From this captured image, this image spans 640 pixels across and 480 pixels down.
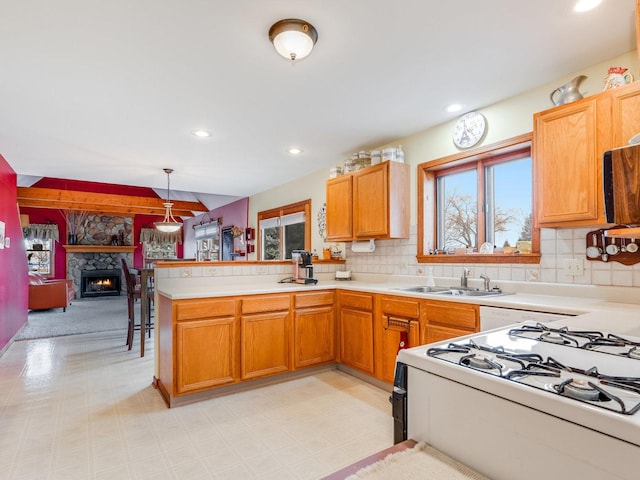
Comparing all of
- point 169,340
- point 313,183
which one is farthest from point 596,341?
point 313,183

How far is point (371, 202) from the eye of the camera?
364 cm

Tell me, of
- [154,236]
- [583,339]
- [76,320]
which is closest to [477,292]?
[583,339]

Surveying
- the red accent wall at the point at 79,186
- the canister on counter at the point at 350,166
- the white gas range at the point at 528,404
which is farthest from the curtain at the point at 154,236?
the white gas range at the point at 528,404

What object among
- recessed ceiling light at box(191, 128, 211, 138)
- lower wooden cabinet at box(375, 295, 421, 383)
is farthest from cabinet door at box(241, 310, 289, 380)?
recessed ceiling light at box(191, 128, 211, 138)

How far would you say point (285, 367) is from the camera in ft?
Result: 10.5

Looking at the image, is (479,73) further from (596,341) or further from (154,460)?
(154,460)

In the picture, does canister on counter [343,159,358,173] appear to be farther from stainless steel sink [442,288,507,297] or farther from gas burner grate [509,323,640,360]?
gas burner grate [509,323,640,360]

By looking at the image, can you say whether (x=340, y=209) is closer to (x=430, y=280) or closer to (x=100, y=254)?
(x=430, y=280)

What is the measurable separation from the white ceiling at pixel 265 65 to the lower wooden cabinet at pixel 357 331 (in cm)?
170

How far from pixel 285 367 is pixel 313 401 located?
1.61ft

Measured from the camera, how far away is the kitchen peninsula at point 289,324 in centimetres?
253

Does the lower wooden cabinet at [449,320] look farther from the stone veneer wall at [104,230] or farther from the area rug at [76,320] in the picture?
the stone veneer wall at [104,230]

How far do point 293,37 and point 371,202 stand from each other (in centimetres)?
198

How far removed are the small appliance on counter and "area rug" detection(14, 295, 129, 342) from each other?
2997mm
